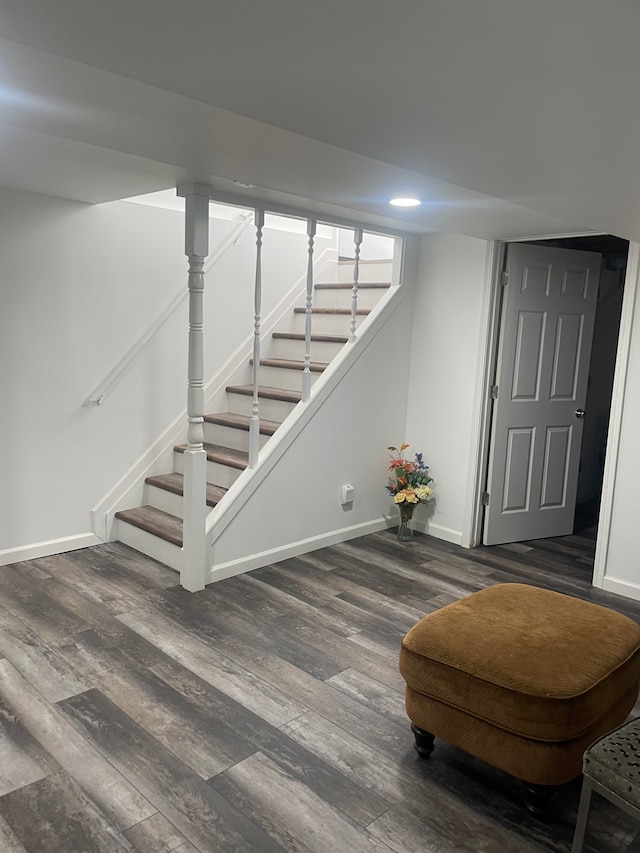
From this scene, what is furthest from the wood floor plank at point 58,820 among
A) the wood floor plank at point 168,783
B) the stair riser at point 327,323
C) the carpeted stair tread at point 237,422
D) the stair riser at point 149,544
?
the stair riser at point 327,323

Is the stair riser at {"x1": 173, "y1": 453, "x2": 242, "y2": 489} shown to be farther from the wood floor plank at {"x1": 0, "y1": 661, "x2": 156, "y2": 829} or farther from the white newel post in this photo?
the wood floor plank at {"x1": 0, "y1": 661, "x2": 156, "y2": 829}

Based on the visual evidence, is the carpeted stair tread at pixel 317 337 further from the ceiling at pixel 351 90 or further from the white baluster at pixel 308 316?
the ceiling at pixel 351 90

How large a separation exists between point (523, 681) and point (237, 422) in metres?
2.60

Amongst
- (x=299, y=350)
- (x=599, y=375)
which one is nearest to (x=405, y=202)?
(x=299, y=350)

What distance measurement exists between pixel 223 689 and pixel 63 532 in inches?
70.4

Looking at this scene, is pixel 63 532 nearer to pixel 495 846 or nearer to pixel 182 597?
pixel 182 597

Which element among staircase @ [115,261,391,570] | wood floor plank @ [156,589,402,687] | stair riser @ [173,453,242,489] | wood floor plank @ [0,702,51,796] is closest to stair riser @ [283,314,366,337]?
staircase @ [115,261,391,570]

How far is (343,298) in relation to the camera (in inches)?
193

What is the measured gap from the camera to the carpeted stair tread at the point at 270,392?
3.98 meters

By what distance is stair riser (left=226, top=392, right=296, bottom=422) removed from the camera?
404 cm

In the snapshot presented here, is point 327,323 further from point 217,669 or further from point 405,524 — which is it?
point 217,669

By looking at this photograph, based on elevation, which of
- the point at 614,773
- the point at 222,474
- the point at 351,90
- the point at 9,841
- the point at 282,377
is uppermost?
the point at 351,90

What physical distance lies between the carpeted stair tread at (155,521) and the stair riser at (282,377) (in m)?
1.12

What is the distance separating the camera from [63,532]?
3.85 m
